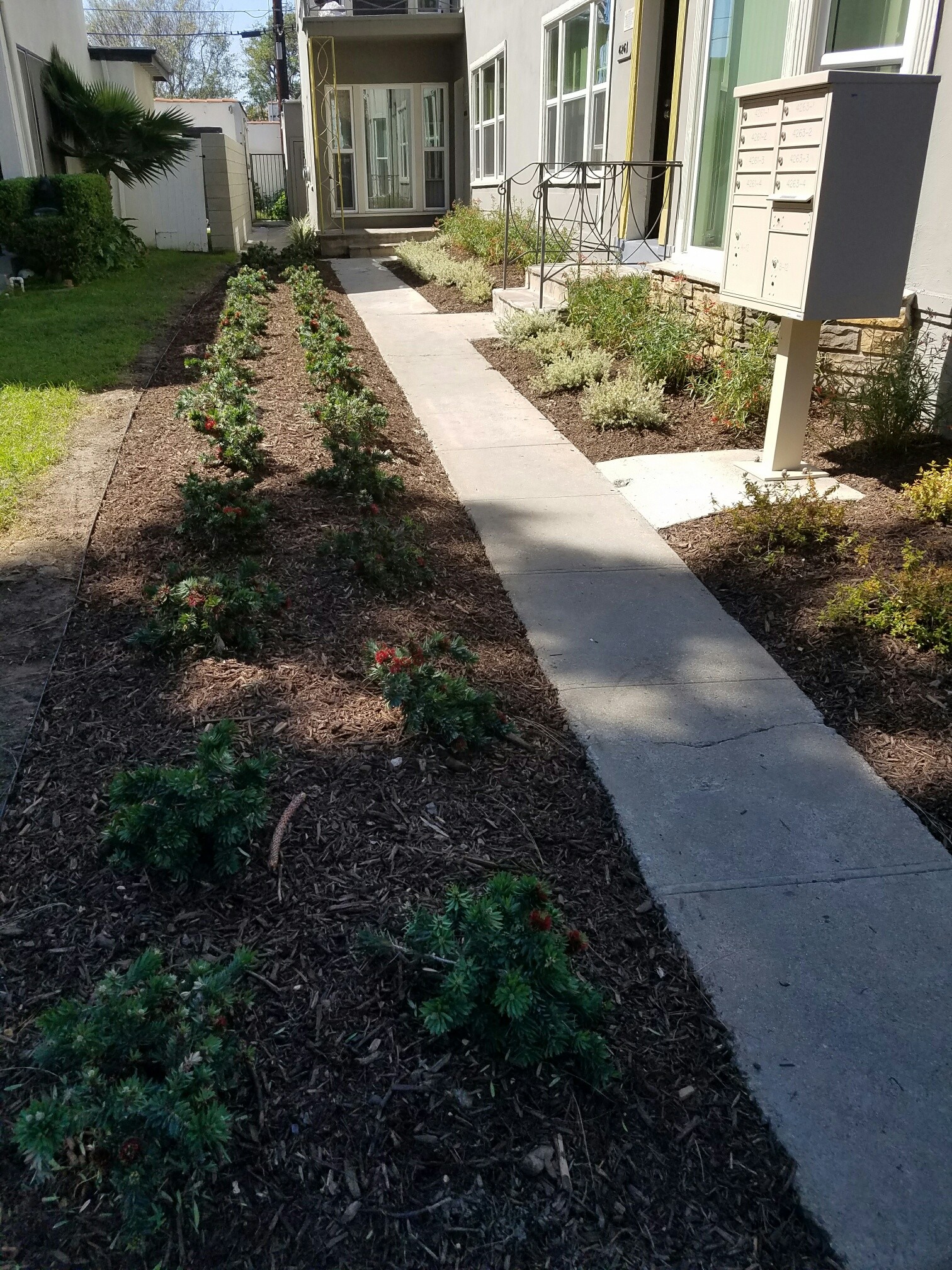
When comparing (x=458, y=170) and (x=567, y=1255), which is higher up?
(x=458, y=170)

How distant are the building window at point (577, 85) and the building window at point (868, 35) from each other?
166 inches

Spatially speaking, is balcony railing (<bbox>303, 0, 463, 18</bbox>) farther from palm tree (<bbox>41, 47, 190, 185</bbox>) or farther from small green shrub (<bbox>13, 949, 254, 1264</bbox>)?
small green shrub (<bbox>13, 949, 254, 1264</bbox>)

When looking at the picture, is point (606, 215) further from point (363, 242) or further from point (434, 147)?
point (434, 147)

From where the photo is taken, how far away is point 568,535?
500 cm

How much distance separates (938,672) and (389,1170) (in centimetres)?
262

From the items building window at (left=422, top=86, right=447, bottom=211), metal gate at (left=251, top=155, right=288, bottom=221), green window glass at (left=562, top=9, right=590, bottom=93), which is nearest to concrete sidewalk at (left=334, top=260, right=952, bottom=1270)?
green window glass at (left=562, top=9, right=590, bottom=93)

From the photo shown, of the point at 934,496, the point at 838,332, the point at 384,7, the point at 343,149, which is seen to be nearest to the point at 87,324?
the point at 838,332

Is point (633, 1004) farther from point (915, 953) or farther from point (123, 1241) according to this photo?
point (123, 1241)

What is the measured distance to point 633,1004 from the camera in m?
2.24

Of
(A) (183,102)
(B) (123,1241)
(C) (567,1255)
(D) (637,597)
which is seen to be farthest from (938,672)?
(A) (183,102)

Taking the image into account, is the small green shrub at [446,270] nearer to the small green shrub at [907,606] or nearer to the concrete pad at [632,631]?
the concrete pad at [632,631]

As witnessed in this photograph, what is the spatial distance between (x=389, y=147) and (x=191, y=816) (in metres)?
20.8

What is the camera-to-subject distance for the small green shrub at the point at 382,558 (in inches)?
160

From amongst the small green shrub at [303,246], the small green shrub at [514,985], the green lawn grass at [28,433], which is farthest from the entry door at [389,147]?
the small green shrub at [514,985]
